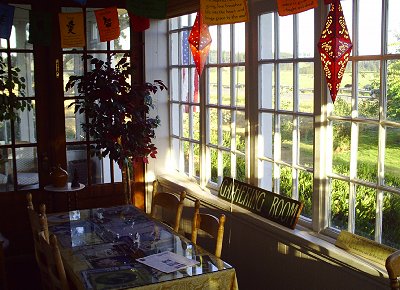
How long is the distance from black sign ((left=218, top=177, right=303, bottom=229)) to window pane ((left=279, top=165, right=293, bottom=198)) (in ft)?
0.38

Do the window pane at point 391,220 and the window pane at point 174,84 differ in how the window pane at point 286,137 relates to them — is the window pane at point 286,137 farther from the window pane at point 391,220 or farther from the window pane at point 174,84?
the window pane at point 174,84

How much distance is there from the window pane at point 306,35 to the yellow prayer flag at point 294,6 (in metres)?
0.39

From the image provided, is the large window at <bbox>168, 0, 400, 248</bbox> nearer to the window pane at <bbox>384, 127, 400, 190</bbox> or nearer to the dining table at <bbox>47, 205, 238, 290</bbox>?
the window pane at <bbox>384, 127, 400, 190</bbox>

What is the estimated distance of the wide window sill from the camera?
2.96 meters

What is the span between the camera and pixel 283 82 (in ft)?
12.5

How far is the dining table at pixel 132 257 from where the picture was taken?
2682mm

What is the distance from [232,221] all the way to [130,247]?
127 centimetres

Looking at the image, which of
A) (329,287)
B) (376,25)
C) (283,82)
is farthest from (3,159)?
(376,25)

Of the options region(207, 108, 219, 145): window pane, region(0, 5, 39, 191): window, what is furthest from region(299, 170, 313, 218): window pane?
region(0, 5, 39, 191): window

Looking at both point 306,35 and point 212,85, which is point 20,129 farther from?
point 306,35

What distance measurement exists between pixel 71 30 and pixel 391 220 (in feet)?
11.2

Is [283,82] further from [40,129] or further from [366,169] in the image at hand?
[40,129]

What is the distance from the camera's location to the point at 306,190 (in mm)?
3672

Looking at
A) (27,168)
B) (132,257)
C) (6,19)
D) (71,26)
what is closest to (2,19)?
(6,19)
